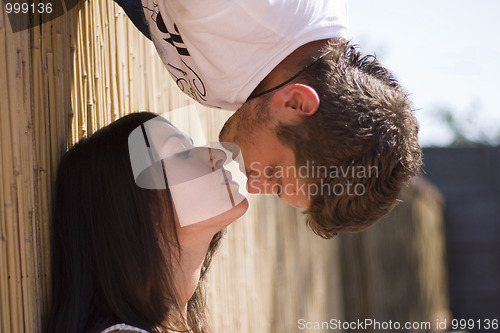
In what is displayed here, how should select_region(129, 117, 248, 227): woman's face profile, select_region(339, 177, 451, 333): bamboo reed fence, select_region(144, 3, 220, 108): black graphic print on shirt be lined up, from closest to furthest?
1. select_region(144, 3, 220, 108): black graphic print on shirt
2. select_region(129, 117, 248, 227): woman's face profile
3. select_region(339, 177, 451, 333): bamboo reed fence

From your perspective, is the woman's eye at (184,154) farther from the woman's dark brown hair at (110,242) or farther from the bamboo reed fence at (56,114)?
the bamboo reed fence at (56,114)

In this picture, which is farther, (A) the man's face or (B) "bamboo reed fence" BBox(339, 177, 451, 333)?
(B) "bamboo reed fence" BBox(339, 177, 451, 333)

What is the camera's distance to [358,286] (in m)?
5.09

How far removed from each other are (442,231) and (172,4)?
6.71 metres

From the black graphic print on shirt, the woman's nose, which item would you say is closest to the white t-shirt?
the black graphic print on shirt

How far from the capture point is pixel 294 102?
55.1 inches

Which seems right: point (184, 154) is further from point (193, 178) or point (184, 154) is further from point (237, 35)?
point (237, 35)

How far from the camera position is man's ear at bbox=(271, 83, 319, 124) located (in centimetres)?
137

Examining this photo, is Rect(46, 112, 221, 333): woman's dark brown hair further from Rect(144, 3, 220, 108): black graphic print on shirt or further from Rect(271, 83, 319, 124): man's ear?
Rect(271, 83, 319, 124): man's ear

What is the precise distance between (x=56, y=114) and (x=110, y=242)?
287 millimetres

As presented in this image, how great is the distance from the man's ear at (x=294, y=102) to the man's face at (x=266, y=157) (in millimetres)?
26

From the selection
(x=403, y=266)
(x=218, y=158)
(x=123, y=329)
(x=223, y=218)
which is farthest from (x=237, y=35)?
(x=403, y=266)

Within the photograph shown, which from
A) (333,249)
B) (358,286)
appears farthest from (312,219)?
(358,286)

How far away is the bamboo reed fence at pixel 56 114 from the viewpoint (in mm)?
1276
